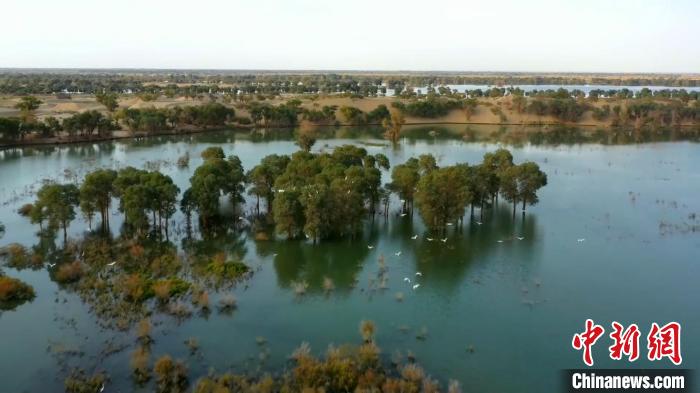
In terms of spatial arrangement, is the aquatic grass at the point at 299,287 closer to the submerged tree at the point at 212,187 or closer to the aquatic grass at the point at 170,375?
the aquatic grass at the point at 170,375

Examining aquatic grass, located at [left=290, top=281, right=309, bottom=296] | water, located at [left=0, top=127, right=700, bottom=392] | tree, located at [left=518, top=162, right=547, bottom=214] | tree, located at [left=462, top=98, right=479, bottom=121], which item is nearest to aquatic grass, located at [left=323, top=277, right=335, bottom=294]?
water, located at [left=0, top=127, right=700, bottom=392]

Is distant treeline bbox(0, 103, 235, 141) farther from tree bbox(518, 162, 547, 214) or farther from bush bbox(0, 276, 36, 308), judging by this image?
tree bbox(518, 162, 547, 214)

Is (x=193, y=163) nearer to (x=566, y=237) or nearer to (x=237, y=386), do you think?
(x=566, y=237)

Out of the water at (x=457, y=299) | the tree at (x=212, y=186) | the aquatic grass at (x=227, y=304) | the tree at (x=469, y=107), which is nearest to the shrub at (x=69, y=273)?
the water at (x=457, y=299)

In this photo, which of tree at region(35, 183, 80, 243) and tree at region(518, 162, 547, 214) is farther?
tree at region(518, 162, 547, 214)

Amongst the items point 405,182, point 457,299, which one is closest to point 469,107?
point 405,182

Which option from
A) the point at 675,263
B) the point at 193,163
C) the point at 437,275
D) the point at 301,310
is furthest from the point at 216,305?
the point at 193,163

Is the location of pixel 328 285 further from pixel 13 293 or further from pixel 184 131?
pixel 184 131

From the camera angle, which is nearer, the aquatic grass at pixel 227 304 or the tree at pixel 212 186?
the aquatic grass at pixel 227 304
